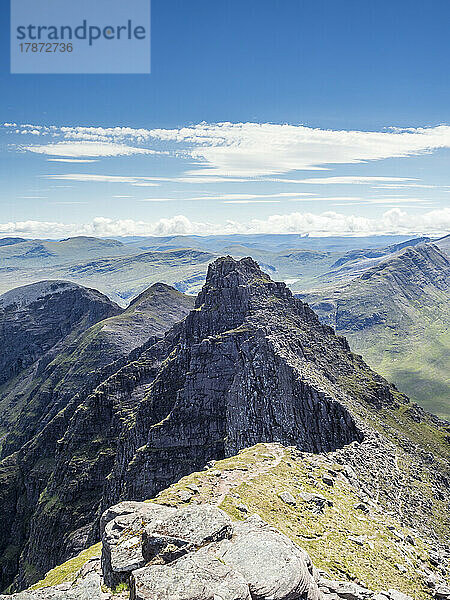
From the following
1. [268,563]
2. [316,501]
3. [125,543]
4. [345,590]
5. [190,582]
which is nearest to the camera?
[190,582]

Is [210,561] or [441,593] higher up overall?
[210,561]

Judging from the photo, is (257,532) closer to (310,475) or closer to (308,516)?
(308,516)

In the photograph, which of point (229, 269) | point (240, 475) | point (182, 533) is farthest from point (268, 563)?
point (229, 269)

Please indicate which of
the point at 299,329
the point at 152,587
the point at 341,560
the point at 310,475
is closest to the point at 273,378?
the point at 299,329

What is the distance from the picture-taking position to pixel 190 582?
29.2m

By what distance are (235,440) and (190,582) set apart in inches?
3445

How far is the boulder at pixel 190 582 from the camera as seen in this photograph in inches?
1117

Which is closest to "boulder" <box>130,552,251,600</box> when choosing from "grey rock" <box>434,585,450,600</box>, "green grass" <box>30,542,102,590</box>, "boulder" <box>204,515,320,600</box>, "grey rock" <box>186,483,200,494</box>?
"boulder" <box>204,515,320,600</box>

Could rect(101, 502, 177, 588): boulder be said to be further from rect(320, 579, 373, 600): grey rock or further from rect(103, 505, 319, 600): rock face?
rect(320, 579, 373, 600): grey rock

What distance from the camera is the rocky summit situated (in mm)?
36719

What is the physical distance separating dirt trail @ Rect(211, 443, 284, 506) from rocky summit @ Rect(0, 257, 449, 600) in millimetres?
1109

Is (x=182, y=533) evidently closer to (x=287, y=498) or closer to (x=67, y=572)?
(x=287, y=498)

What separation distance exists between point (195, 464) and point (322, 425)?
38.5 meters

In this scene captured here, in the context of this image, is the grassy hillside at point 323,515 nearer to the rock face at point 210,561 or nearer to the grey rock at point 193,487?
the grey rock at point 193,487
